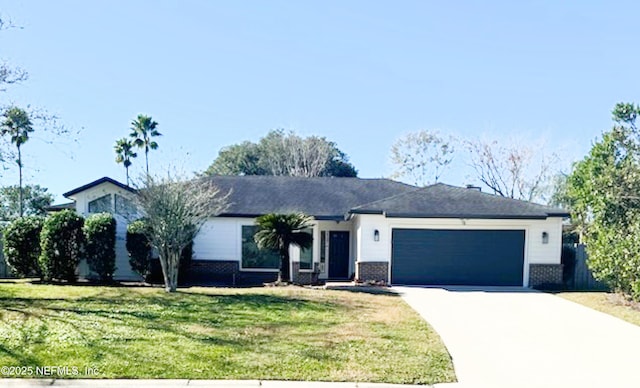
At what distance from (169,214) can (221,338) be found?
6478 mm

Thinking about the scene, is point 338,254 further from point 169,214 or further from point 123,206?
point 123,206

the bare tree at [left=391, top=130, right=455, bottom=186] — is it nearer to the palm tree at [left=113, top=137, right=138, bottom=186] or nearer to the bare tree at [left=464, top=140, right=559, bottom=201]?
the bare tree at [left=464, top=140, right=559, bottom=201]

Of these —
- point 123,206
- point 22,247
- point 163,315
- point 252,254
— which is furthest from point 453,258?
point 22,247

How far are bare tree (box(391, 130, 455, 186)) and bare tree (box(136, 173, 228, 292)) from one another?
28005mm

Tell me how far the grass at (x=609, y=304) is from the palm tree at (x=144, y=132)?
84.5 feet

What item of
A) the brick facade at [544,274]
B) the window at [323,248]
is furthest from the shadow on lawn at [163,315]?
the brick facade at [544,274]

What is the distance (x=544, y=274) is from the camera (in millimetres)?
16203

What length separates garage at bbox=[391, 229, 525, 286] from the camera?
16.2 meters

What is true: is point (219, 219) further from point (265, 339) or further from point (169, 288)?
point (265, 339)

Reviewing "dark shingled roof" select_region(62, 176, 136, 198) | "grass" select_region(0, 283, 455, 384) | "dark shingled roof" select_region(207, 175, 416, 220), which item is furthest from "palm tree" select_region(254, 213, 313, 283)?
"dark shingled roof" select_region(62, 176, 136, 198)

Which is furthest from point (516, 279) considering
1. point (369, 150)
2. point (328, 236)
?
point (369, 150)

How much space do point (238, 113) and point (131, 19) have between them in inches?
→ 688

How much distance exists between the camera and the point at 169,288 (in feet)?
42.7

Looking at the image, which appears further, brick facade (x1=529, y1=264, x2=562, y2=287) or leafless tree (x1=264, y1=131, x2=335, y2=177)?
leafless tree (x1=264, y1=131, x2=335, y2=177)
